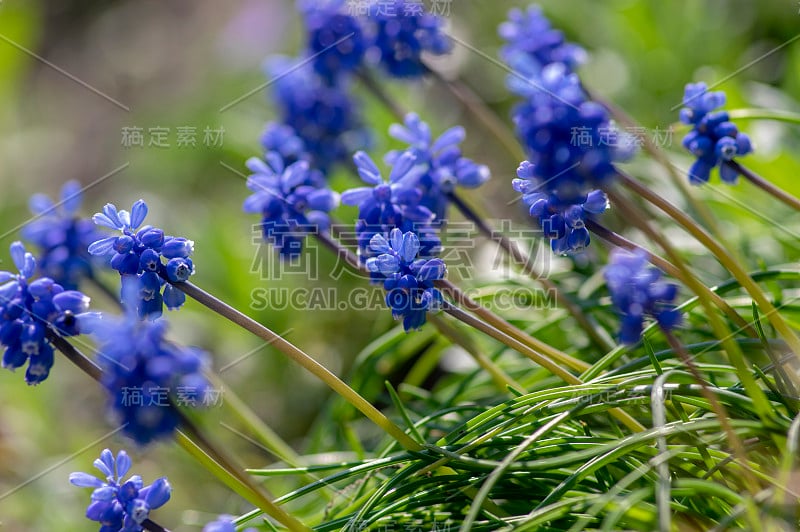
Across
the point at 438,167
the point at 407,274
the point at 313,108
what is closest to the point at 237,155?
the point at 313,108

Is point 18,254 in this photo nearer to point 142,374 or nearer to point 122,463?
point 122,463

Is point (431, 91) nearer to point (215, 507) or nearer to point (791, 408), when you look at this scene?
point (215, 507)

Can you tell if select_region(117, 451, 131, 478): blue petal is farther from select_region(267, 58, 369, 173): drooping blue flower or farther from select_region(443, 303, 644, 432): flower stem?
select_region(267, 58, 369, 173): drooping blue flower

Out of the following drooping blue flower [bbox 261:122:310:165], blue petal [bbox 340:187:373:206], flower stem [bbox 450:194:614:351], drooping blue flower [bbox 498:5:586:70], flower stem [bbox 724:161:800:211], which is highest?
drooping blue flower [bbox 498:5:586:70]

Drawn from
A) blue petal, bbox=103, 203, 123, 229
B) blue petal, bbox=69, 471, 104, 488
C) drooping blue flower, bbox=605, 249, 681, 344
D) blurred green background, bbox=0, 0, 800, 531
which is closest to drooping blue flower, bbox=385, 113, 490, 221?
drooping blue flower, bbox=605, 249, 681, 344

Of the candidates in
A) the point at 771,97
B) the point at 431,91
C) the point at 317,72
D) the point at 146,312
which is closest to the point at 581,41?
the point at 431,91

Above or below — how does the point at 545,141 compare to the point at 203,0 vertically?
below

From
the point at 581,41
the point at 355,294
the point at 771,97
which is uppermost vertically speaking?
the point at 581,41
